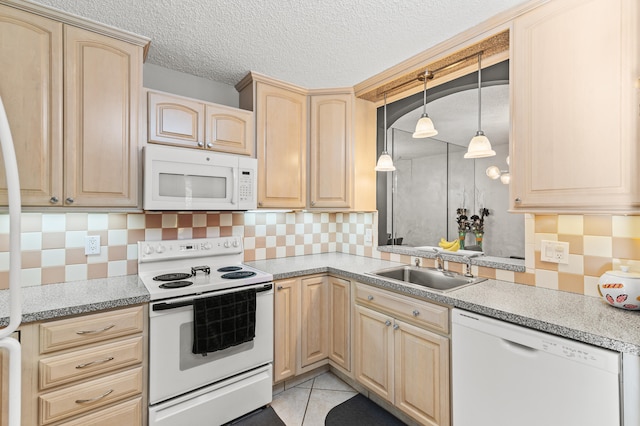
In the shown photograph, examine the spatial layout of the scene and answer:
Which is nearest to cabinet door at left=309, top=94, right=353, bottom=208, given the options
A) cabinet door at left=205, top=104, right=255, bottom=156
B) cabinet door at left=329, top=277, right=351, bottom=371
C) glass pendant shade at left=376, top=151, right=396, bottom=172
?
glass pendant shade at left=376, top=151, right=396, bottom=172

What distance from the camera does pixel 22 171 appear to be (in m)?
1.54

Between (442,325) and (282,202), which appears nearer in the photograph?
(442,325)

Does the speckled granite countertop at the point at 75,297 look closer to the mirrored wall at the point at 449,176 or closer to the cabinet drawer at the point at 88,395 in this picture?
the cabinet drawer at the point at 88,395

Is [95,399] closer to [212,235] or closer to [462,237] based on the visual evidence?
[212,235]

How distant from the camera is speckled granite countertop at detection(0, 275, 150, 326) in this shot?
140 centimetres

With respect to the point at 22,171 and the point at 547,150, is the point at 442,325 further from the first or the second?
the point at 22,171

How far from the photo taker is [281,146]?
248 cm

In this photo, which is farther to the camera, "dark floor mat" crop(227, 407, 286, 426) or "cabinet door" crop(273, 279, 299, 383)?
"cabinet door" crop(273, 279, 299, 383)

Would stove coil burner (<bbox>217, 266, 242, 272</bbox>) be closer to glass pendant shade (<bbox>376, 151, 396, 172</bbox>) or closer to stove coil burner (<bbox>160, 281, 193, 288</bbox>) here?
stove coil burner (<bbox>160, 281, 193, 288</bbox>)

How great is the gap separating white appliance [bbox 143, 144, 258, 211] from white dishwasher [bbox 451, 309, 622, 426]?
1551mm

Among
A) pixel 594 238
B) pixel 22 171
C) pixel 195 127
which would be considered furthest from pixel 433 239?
pixel 22 171

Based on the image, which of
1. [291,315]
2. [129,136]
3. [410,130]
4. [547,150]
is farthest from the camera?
[410,130]

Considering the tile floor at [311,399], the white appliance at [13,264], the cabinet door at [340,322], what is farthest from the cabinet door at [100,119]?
the tile floor at [311,399]

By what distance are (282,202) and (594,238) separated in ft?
6.36
